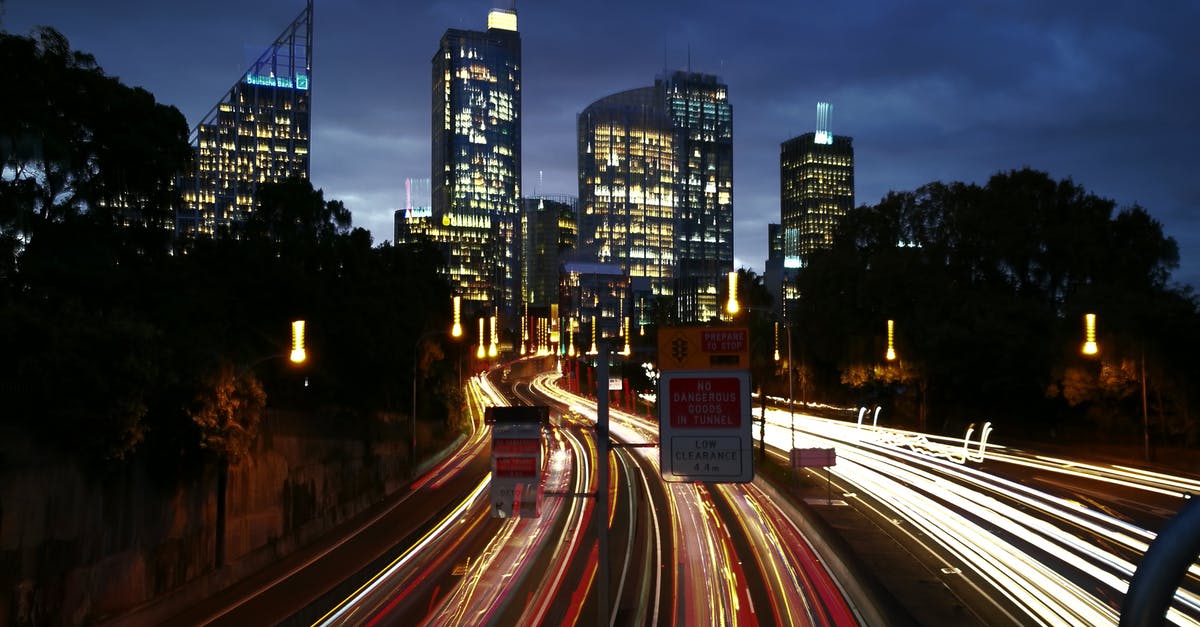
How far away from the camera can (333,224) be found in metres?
57.8

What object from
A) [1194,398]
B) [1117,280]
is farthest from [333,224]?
[1117,280]

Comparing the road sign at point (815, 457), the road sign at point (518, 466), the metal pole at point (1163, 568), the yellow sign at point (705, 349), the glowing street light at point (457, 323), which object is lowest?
the road sign at point (815, 457)

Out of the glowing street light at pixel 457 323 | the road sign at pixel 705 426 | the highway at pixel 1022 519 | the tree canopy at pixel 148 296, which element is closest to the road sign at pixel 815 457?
the highway at pixel 1022 519

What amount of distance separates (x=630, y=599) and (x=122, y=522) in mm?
13578

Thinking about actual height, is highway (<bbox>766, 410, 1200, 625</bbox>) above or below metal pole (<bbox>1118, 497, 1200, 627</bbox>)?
below

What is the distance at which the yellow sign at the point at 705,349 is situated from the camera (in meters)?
14.5

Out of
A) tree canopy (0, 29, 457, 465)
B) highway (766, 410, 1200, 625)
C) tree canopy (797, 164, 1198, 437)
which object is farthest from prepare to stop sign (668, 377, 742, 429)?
tree canopy (797, 164, 1198, 437)

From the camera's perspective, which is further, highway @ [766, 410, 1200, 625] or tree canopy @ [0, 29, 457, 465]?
tree canopy @ [0, 29, 457, 465]

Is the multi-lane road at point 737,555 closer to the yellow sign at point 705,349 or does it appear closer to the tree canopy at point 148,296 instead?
the yellow sign at point 705,349

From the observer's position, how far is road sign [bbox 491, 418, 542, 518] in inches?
674

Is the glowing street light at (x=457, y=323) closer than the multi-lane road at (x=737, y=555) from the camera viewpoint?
No

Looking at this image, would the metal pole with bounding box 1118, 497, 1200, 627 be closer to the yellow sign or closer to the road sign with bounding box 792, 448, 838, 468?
the yellow sign

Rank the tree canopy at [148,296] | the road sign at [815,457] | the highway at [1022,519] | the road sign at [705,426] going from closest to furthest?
the road sign at [705,426] → the highway at [1022,519] → the tree canopy at [148,296] → the road sign at [815,457]

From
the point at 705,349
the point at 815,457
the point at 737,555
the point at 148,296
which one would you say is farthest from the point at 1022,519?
the point at 148,296
